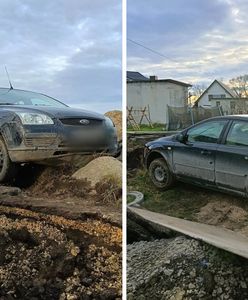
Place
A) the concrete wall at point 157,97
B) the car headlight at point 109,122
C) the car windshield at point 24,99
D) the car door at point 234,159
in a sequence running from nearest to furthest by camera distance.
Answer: the car door at point 234,159, the concrete wall at point 157,97, the car headlight at point 109,122, the car windshield at point 24,99

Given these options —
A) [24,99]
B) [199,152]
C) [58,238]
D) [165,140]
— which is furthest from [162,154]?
[24,99]

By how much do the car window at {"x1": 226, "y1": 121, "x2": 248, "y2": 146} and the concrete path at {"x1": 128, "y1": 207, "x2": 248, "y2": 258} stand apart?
0.38 meters

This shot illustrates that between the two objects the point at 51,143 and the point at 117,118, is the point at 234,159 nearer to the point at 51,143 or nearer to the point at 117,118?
the point at 117,118

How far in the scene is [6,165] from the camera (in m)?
2.18

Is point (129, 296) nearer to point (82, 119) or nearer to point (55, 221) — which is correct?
point (55, 221)

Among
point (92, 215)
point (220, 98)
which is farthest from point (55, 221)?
point (220, 98)

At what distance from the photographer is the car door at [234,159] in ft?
6.04

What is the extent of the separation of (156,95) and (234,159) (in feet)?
1.47

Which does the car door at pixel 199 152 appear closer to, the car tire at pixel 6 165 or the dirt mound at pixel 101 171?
the dirt mound at pixel 101 171

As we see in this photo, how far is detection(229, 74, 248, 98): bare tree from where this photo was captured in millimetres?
1919

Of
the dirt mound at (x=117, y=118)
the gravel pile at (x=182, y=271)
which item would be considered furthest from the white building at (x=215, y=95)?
the gravel pile at (x=182, y=271)

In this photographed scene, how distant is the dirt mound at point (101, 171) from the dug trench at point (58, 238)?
3 centimetres

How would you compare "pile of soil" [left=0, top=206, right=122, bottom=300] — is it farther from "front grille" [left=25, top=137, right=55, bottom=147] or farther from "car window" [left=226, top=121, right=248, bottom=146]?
"car window" [left=226, top=121, right=248, bottom=146]

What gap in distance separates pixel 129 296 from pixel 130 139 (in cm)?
71
